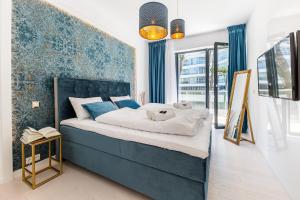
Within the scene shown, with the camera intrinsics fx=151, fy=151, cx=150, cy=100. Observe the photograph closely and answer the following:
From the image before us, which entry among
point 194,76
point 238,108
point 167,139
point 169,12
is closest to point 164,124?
point 167,139

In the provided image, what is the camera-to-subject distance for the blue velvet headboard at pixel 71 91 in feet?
7.49

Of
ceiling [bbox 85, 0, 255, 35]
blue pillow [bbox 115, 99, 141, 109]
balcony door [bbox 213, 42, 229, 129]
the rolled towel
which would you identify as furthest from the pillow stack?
balcony door [bbox 213, 42, 229, 129]

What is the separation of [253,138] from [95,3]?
13.9ft

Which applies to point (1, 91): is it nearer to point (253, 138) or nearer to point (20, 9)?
point (20, 9)

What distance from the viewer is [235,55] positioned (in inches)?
155

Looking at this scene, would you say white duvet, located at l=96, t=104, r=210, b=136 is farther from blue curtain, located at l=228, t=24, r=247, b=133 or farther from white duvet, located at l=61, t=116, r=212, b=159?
blue curtain, located at l=228, t=24, r=247, b=133

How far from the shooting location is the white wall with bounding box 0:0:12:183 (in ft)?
5.78

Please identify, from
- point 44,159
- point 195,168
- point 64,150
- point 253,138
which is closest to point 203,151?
point 195,168

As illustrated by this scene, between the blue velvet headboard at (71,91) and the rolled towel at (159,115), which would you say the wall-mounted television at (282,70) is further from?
the blue velvet headboard at (71,91)

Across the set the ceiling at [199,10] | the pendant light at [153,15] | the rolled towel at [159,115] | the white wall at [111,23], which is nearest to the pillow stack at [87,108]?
the rolled towel at [159,115]

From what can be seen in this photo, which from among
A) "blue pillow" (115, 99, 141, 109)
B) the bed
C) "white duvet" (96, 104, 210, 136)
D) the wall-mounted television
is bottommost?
the bed

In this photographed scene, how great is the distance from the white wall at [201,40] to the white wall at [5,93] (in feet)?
13.3

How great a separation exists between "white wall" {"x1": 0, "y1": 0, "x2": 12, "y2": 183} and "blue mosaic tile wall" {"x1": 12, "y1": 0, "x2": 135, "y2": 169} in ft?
0.19

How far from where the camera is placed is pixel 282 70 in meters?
1.64
